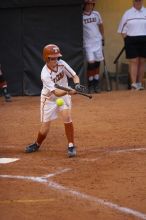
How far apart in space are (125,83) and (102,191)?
8.74 metres

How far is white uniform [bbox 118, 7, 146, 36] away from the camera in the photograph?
45.5ft

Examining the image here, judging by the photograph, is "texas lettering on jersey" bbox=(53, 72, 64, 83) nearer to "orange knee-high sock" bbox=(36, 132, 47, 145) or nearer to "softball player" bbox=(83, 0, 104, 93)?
"orange knee-high sock" bbox=(36, 132, 47, 145)

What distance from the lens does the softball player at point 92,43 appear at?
14.3m

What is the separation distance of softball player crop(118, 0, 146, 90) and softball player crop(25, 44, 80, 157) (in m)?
5.53

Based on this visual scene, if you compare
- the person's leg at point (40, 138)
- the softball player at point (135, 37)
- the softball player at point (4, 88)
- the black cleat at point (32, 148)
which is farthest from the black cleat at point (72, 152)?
the softball player at point (135, 37)

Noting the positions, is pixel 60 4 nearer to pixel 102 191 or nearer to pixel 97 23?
pixel 97 23

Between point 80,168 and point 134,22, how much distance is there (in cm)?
679

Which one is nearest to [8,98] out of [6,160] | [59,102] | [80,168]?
[6,160]

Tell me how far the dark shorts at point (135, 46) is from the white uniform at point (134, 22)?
114 millimetres

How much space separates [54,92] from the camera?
26.9 ft

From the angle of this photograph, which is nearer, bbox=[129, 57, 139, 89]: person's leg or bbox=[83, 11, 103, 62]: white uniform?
bbox=[129, 57, 139, 89]: person's leg

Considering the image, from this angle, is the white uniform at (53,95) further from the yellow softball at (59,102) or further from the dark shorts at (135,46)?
the dark shorts at (135,46)

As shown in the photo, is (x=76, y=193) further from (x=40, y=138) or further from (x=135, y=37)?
(x=135, y=37)

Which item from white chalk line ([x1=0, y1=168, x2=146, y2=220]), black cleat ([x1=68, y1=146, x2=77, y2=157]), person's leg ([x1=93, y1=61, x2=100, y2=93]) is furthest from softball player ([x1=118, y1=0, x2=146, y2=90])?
white chalk line ([x1=0, y1=168, x2=146, y2=220])
